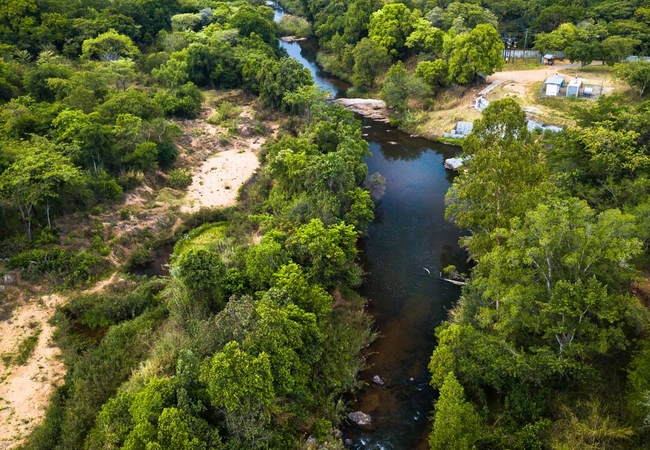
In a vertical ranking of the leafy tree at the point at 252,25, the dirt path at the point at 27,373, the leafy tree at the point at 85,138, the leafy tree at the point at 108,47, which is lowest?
the dirt path at the point at 27,373

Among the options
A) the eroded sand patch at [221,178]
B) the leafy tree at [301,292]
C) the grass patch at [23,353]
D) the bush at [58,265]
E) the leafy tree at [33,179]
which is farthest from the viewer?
the eroded sand patch at [221,178]

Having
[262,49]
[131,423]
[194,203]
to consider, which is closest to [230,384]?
[131,423]

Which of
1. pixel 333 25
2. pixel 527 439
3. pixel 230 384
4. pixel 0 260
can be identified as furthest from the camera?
pixel 333 25

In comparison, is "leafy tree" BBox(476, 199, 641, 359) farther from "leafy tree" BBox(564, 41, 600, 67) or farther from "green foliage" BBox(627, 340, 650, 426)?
"leafy tree" BBox(564, 41, 600, 67)

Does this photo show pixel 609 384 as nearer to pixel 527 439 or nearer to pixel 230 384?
pixel 527 439

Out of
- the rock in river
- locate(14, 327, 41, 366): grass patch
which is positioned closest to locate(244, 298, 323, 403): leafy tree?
the rock in river

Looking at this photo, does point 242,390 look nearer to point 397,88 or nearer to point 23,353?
point 23,353

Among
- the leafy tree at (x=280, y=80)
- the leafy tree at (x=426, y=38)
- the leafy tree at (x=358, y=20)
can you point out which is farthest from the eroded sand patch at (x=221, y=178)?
the leafy tree at (x=358, y=20)

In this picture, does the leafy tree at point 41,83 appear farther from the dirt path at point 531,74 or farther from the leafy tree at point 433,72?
the dirt path at point 531,74
